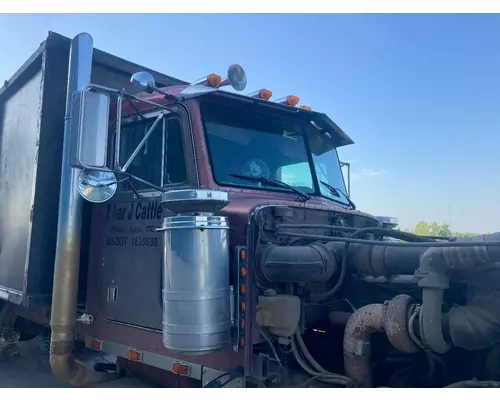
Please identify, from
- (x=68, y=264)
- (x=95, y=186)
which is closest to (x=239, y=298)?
(x=95, y=186)

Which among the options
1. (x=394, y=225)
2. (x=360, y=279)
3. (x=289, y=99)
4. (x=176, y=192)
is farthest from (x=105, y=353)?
(x=394, y=225)

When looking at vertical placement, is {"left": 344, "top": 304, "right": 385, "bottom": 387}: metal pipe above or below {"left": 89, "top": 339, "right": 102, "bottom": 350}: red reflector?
above

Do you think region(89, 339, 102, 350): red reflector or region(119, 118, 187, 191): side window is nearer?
region(119, 118, 187, 191): side window

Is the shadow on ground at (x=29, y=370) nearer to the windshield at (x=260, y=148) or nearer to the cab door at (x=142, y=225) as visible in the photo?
the cab door at (x=142, y=225)

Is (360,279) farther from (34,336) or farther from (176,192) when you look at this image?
(34,336)

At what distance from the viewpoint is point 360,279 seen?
323 centimetres

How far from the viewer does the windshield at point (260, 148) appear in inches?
133

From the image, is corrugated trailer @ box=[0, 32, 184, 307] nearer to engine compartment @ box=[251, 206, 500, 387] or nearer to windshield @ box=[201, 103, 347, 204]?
windshield @ box=[201, 103, 347, 204]

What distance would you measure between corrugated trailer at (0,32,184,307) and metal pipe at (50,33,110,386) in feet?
1.02

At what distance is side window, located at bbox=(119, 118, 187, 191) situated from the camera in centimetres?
337

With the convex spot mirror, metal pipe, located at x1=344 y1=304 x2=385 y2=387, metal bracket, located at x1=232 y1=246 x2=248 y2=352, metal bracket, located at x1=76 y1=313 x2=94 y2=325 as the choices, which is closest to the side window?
the convex spot mirror

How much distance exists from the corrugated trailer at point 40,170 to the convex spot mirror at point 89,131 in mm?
1329

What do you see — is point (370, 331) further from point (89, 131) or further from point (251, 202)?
point (89, 131)

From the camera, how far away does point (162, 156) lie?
341 cm
